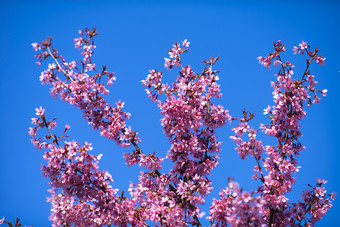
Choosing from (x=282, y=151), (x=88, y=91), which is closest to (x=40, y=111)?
(x=88, y=91)

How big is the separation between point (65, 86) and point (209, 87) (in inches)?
108

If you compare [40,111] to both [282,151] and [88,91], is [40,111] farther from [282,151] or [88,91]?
[282,151]

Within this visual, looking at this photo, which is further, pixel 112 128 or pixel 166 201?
pixel 112 128

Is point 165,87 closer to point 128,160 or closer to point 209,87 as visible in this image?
point 209,87

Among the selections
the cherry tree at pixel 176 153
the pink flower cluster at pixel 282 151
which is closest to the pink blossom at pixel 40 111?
the cherry tree at pixel 176 153

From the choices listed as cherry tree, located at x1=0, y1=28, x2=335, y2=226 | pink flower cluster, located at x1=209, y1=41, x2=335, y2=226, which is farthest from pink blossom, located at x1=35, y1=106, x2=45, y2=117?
pink flower cluster, located at x1=209, y1=41, x2=335, y2=226

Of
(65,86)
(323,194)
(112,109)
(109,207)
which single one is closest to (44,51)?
(65,86)

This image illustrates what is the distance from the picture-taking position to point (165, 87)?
701cm

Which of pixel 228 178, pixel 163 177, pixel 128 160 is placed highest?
pixel 128 160

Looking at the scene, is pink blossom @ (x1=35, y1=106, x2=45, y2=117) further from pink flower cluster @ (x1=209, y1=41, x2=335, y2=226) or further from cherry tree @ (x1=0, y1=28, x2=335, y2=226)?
pink flower cluster @ (x1=209, y1=41, x2=335, y2=226)

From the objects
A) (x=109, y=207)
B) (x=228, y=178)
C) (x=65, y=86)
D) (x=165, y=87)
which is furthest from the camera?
(x=165, y=87)

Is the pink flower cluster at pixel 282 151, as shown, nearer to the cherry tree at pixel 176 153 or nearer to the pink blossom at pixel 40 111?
the cherry tree at pixel 176 153

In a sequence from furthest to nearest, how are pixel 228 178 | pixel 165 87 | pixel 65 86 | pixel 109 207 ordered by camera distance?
pixel 165 87, pixel 65 86, pixel 109 207, pixel 228 178

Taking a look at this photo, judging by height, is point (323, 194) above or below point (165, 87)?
below
